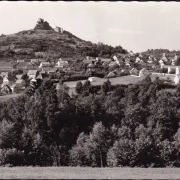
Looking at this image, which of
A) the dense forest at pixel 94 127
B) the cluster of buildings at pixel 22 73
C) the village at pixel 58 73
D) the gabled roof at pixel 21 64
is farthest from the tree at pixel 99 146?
the gabled roof at pixel 21 64

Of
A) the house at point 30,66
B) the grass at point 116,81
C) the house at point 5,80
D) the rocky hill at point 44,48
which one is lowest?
the grass at point 116,81

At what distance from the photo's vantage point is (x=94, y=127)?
2969cm

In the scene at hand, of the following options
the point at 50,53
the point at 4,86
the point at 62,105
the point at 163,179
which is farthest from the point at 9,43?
the point at 163,179

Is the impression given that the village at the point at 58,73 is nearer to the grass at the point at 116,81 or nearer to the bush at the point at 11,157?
the grass at the point at 116,81

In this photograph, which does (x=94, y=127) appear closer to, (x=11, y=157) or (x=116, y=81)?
(x=11, y=157)

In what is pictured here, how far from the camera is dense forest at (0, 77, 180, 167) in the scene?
77.9ft

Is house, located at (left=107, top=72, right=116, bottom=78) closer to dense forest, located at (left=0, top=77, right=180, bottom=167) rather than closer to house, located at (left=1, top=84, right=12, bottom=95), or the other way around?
dense forest, located at (left=0, top=77, right=180, bottom=167)

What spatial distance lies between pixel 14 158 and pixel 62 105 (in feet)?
44.5

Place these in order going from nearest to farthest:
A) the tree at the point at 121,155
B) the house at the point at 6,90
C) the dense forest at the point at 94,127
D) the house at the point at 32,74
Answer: the tree at the point at 121,155 < the dense forest at the point at 94,127 < the house at the point at 6,90 < the house at the point at 32,74

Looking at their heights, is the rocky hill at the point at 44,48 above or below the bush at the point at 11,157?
above

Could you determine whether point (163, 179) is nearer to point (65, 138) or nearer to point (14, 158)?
point (14, 158)

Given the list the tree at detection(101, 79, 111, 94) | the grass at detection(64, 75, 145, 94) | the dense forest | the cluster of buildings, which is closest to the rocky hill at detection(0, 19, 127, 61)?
the cluster of buildings

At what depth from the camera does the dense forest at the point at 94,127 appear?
77.9 ft

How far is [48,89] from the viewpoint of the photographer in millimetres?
36531
